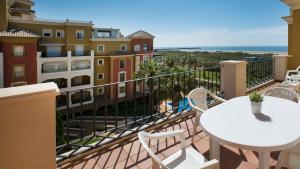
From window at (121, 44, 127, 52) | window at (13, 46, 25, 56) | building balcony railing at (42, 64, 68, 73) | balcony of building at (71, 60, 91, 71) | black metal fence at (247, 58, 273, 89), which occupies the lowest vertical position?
black metal fence at (247, 58, 273, 89)

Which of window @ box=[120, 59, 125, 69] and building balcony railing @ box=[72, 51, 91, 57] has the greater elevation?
building balcony railing @ box=[72, 51, 91, 57]

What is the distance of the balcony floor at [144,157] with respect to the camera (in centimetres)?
250

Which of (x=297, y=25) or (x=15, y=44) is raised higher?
(x=15, y=44)

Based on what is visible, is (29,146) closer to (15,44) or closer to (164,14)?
(15,44)

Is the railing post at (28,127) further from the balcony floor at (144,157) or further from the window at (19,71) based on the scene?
the window at (19,71)

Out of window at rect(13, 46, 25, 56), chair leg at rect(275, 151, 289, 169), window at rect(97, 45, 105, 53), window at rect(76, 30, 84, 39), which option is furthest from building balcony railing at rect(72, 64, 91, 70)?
Answer: chair leg at rect(275, 151, 289, 169)

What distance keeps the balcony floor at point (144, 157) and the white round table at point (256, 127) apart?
0.58m

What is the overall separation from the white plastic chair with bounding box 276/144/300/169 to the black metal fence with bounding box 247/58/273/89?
447 centimetres

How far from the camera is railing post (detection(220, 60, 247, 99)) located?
4.84m

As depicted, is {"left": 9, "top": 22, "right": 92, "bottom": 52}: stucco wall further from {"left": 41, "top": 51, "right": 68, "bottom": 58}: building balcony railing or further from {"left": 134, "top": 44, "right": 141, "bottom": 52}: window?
{"left": 134, "top": 44, "right": 141, "bottom": 52}: window

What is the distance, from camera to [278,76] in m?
7.55

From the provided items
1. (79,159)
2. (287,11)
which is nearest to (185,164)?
(79,159)

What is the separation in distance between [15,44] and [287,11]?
21.4 metres

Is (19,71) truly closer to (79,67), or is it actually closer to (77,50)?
(79,67)
